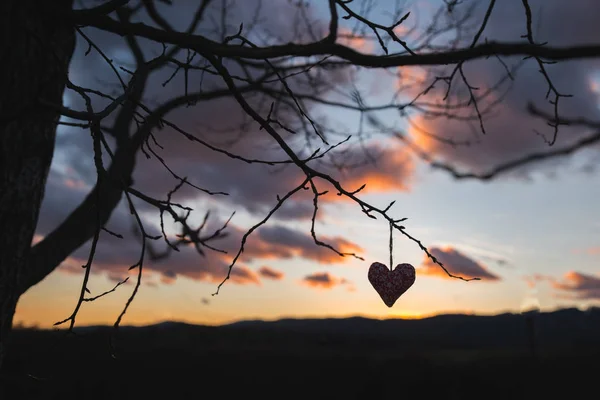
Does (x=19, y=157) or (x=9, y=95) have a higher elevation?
(x=9, y=95)

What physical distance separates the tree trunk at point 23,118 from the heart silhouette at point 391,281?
1.60 metres

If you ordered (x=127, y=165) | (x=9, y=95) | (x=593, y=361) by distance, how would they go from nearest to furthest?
(x=9, y=95) → (x=127, y=165) → (x=593, y=361)

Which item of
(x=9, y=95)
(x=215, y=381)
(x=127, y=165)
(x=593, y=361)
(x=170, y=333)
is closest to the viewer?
(x=9, y=95)

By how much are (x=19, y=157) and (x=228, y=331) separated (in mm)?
6614

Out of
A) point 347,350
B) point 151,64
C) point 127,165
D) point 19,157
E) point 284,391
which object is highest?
point 127,165

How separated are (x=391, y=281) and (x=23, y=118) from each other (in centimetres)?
179

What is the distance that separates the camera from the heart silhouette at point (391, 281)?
9.45 ft

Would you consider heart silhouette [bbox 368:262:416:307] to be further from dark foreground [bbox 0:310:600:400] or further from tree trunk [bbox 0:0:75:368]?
dark foreground [bbox 0:310:600:400]

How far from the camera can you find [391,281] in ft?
9.43

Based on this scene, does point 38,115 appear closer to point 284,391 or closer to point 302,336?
point 284,391

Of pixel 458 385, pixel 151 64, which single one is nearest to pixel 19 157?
pixel 151 64

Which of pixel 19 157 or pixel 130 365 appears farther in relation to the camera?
pixel 130 365

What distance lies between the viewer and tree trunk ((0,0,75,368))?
2148mm

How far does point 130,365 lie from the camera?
7.59m
